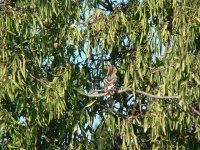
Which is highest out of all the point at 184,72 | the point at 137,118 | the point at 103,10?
the point at 103,10

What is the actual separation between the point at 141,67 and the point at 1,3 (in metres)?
1.29

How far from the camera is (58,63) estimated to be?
6.63m

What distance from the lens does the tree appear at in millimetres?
6344

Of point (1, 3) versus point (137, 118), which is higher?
point (1, 3)

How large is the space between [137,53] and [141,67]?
121mm

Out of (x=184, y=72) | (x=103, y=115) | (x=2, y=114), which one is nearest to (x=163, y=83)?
(x=184, y=72)

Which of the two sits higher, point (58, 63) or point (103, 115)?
point (58, 63)

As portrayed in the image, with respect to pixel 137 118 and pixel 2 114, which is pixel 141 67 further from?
pixel 2 114

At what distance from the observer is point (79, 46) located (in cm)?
646

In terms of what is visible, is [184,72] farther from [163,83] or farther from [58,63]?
[58,63]

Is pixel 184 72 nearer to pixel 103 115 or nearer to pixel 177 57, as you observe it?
pixel 177 57

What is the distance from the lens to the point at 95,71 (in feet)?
22.0

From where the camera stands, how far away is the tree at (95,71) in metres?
6.34

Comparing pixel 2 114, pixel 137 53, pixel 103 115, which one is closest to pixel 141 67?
pixel 137 53
